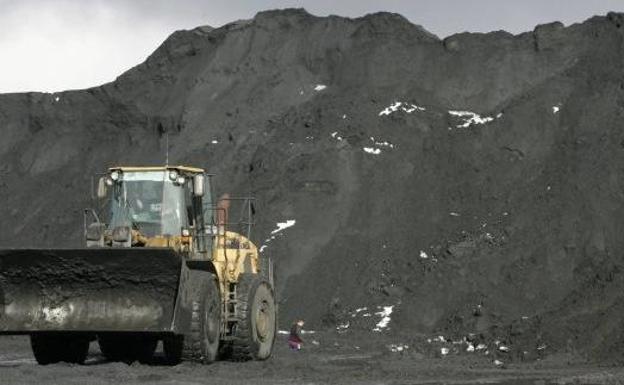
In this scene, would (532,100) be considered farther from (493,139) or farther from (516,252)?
(516,252)

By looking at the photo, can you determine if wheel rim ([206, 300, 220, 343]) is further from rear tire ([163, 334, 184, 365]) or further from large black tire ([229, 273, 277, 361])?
large black tire ([229, 273, 277, 361])

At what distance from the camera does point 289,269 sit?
2992cm

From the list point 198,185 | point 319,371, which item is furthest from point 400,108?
point 319,371

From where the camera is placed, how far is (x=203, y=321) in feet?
51.9

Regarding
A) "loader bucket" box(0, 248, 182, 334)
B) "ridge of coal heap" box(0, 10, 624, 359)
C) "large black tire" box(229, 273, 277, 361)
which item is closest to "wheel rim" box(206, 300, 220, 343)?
"loader bucket" box(0, 248, 182, 334)

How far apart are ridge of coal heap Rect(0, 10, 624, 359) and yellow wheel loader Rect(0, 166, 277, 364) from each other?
23.9 feet

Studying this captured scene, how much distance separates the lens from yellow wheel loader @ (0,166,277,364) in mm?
15539

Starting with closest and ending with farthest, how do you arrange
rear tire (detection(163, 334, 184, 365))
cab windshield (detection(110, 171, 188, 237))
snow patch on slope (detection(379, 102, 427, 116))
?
rear tire (detection(163, 334, 184, 365)) < cab windshield (detection(110, 171, 188, 237)) < snow patch on slope (detection(379, 102, 427, 116))

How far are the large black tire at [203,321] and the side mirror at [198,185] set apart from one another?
4.34 feet

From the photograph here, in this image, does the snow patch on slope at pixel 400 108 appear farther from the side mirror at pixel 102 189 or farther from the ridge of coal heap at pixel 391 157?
the side mirror at pixel 102 189

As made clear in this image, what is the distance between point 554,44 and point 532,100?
3.11m

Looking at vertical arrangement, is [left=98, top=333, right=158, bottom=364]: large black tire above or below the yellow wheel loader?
below

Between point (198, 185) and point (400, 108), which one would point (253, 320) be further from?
point (400, 108)

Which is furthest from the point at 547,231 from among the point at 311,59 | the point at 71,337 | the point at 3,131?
the point at 3,131
